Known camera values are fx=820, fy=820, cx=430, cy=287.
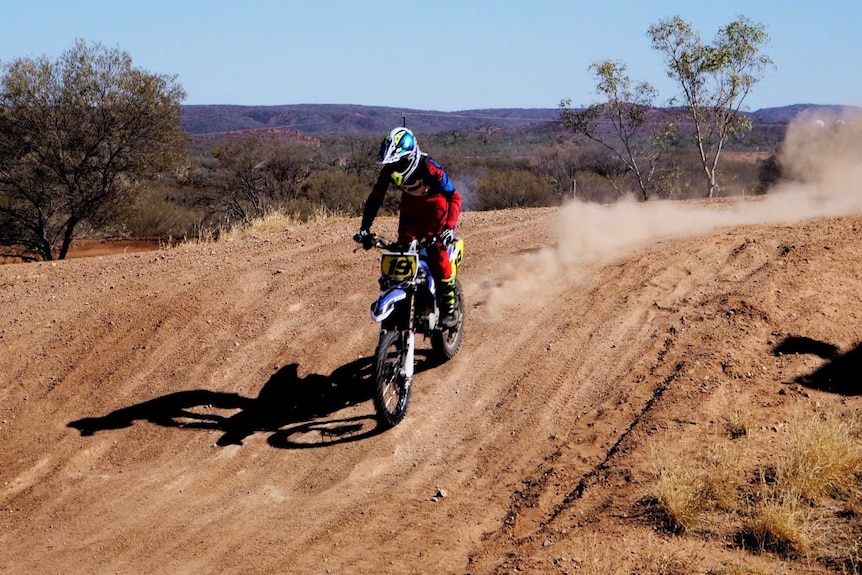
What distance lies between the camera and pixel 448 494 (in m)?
5.94

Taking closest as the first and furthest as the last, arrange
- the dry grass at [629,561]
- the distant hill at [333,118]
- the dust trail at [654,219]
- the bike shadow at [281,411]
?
the dry grass at [629,561]
the bike shadow at [281,411]
the dust trail at [654,219]
the distant hill at [333,118]

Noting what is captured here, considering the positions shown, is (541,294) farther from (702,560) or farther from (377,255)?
(702,560)

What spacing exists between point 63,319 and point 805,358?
311 inches

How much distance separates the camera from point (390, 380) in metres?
6.74

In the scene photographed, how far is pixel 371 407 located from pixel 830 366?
3908 millimetres

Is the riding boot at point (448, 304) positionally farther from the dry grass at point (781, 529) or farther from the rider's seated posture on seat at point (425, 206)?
the dry grass at point (781, 529)

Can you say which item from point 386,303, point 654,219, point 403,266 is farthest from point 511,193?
point 386,303

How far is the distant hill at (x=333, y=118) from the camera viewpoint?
401ft

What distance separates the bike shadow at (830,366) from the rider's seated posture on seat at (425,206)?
2.92m

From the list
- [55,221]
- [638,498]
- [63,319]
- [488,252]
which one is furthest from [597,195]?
[638,498]

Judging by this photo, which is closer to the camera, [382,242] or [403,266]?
[403,266]

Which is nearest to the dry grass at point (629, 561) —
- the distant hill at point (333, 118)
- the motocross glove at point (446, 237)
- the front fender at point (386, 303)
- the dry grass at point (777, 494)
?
the dry grass at point (777, 494)

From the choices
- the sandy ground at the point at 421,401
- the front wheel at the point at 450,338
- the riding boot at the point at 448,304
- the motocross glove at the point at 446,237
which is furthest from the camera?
the front wheel at the point at 450,338

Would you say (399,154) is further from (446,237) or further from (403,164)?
(446,237)
